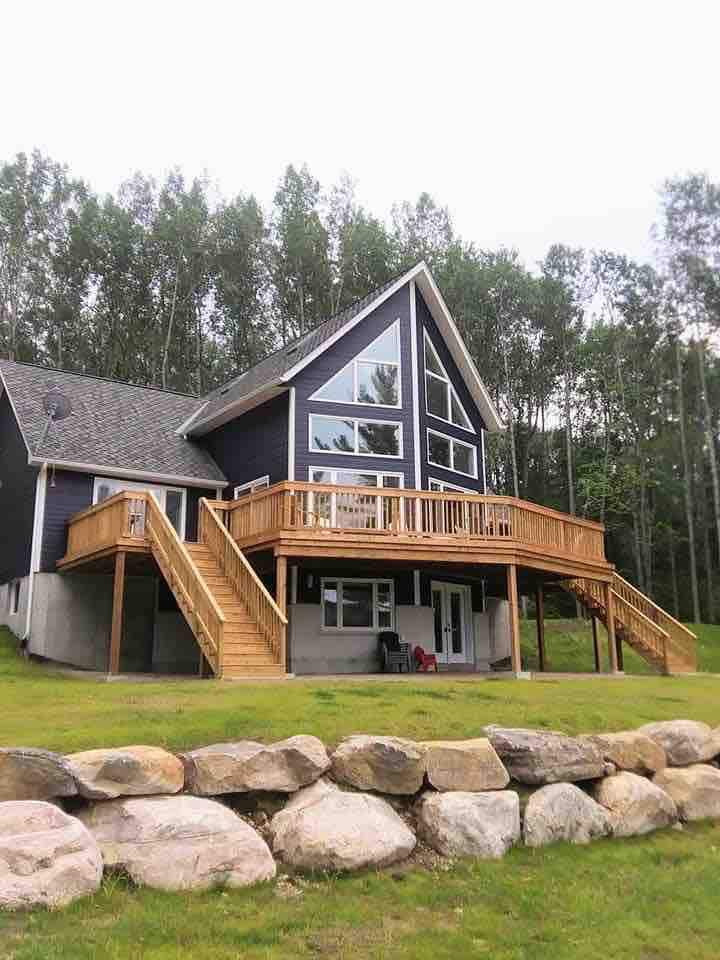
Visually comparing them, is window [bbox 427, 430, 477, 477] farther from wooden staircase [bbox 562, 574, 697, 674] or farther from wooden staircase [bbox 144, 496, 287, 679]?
wooden staircase [bbox 144, 496, 287, 679]

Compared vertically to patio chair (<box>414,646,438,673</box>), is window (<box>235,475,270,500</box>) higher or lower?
higher

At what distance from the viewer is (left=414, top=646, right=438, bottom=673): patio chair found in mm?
17641

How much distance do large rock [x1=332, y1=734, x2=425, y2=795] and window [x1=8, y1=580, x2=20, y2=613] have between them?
14.5 metres

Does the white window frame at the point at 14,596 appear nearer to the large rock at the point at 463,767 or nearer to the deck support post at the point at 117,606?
the deck support post at the point at 117,606

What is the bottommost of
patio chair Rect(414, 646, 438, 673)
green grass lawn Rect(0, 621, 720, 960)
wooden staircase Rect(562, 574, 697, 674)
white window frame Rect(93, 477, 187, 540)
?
green grass lawn Rect(0, 621, 720, 960)

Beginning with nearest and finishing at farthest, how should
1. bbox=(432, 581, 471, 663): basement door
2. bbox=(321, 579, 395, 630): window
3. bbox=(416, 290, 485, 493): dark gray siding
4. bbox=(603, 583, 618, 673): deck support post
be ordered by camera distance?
bbox=(603, 583, 618, 673): deck support post → bbox=(321, 579, 395, 630): window → bbox=(432, 581, 471, 663): basement door → bbox=(416, 290, 485, 493): dark gray siding

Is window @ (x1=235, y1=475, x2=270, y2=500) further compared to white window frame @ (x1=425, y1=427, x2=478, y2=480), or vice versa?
white window frame @ (x1=425, y1=427, x2=478, y2=480)

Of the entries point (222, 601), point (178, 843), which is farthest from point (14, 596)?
point (178, 843)

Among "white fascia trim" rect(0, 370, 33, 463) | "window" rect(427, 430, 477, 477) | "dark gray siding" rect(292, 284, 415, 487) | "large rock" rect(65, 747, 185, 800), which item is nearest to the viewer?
"large rock" rect(65, 747, 185, 800)

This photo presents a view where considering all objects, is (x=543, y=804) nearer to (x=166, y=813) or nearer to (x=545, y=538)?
(x=166, y=813)

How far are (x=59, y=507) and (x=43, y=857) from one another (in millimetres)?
14550

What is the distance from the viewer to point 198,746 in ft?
21.5

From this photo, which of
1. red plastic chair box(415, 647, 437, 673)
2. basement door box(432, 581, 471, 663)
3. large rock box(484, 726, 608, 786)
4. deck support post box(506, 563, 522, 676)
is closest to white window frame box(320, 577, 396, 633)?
red plastic chair box(415, 647, 437, 673)

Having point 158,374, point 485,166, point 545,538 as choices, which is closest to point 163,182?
point 158,374
